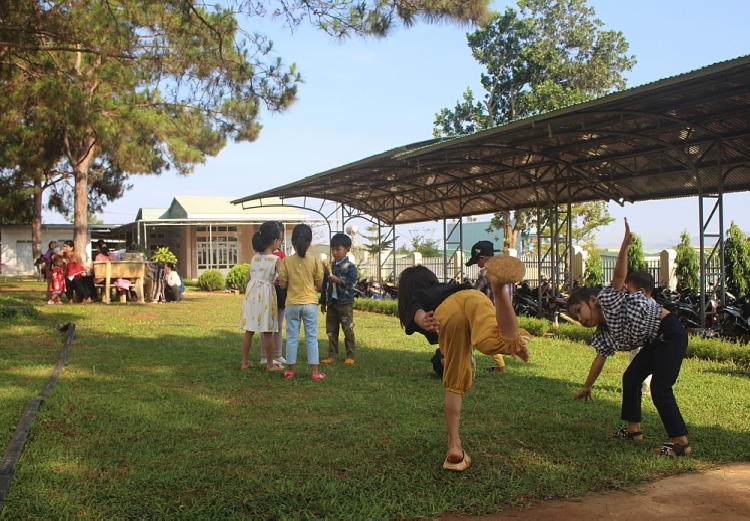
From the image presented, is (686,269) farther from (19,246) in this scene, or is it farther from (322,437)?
(19,246)

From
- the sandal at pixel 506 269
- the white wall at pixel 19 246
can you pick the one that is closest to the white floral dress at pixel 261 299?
the sandal at pixel 506 269

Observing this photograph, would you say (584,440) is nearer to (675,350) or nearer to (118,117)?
(675,350)

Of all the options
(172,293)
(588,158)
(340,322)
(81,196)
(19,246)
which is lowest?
(172,293)

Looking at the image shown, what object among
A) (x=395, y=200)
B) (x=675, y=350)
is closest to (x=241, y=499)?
(x=675, y=350)

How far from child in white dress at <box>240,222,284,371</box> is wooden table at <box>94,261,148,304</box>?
32.3ft

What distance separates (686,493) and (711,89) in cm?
594

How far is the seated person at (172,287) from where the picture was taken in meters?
18.1

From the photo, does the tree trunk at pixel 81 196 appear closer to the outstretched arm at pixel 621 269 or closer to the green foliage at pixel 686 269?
the green foliage at pixel 686 269

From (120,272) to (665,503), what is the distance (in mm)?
15025

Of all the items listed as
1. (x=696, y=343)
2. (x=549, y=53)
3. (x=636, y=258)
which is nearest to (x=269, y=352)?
(x=696, y=343)

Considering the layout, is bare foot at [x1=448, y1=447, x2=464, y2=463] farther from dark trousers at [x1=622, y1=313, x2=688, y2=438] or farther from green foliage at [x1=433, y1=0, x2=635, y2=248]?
green foliage at [x1=433, y1=0, x2=635, y2=248]

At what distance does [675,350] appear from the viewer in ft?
14.6

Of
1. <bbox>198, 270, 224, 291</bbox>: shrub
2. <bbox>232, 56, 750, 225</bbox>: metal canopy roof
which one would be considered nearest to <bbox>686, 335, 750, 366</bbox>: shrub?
<bbox>232, 56, 750, 225</bbox>: metal canopy roof

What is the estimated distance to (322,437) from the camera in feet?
15.8
